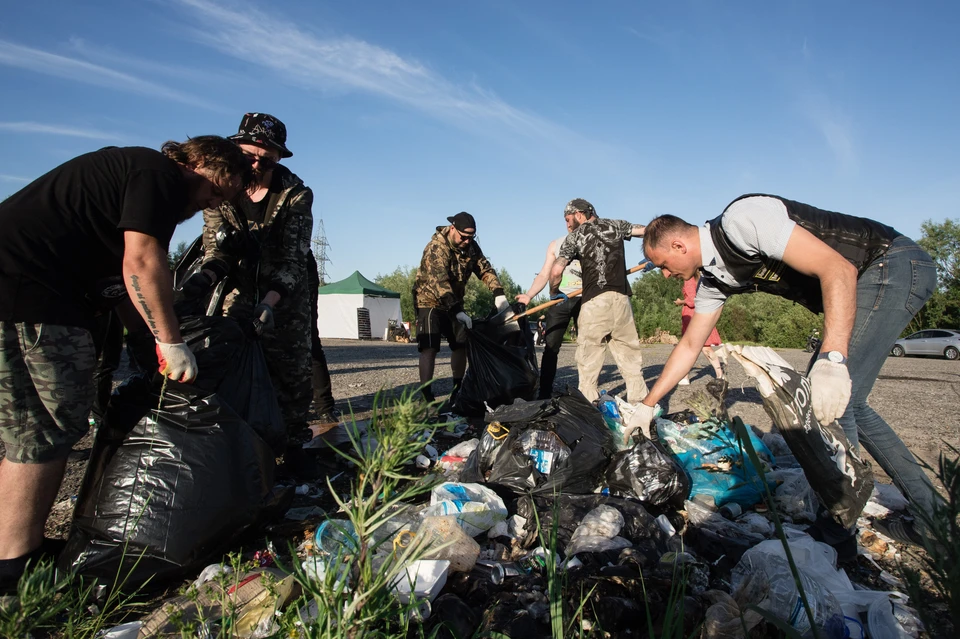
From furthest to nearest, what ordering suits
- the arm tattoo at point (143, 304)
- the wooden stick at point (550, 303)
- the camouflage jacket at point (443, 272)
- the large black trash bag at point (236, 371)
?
the wooden stick at point (550, 303) < the camouflage jacket at point (443, 272) < the large black trash bag at point (236, 371) < the arm tattoo at point (143, 304)

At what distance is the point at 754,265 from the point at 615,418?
1.62 metres

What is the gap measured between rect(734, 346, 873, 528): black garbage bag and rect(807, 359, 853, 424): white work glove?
0.05 metres

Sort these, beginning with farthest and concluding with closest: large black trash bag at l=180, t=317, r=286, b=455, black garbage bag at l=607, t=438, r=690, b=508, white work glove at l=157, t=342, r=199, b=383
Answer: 1. black garbage bag at l=607, t=438, r=690, b=508
2. large black trash bag at l=180, t=317, r=286, b=455
3. white work glove at l=157, t=342, r=199, b=383

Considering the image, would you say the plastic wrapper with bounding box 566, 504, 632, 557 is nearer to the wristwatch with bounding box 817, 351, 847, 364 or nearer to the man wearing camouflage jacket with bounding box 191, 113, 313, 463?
the wristwatch with bounding box 817, 351, 847, 364

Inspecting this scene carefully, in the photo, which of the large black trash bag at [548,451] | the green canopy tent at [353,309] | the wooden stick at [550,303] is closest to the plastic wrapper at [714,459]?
the large black trash bag at [548,451]

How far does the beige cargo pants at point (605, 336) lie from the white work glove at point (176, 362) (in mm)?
3166

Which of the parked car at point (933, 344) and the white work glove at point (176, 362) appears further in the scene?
the parked car at point (933, 344)

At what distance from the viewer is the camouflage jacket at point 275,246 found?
10.5ft

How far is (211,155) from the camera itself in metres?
2.18

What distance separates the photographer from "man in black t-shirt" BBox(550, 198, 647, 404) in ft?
15.5

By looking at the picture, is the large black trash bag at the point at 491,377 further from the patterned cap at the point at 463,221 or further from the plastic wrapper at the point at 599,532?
the plastic wrapper at the point at 599,532

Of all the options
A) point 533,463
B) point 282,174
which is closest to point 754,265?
point 533,463

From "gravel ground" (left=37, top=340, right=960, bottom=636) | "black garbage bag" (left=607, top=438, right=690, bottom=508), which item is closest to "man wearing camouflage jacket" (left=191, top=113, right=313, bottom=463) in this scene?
"gravel ground" (left=37, top=340, right=960, bottom=636)

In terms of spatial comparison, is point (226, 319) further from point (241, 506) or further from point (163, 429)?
point (241, 506)
